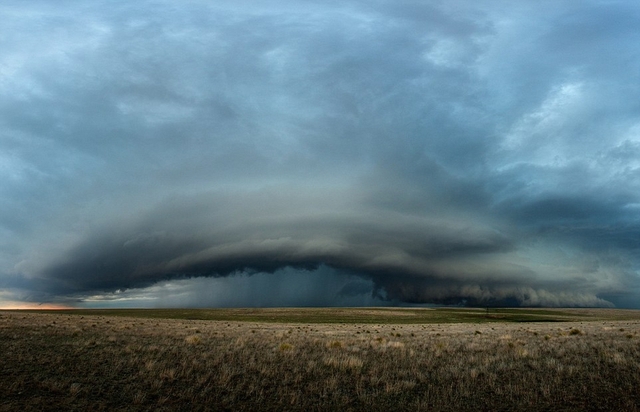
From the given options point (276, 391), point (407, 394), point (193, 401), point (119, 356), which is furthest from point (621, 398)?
point (119, 356)

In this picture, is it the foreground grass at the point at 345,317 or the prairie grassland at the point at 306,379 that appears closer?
the prairie grassland at the point at 306,379

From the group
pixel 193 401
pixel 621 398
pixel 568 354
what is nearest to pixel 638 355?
pixel 568 354

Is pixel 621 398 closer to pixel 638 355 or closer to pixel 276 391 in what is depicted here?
pixel 638 355

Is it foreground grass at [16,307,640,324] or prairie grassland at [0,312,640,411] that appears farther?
foreground grass at [16,307,640,324]

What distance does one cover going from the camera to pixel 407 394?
13727 mm

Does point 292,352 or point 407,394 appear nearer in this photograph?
point 407,394

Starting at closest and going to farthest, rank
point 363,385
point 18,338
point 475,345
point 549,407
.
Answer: point 549,407 < point 363,385 < point 18,338 < point 475,345

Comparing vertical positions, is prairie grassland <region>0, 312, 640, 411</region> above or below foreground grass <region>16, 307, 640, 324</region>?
above

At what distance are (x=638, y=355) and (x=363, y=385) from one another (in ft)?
43.4

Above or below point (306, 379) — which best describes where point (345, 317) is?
below

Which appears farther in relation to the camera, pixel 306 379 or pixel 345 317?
pixel 345 317

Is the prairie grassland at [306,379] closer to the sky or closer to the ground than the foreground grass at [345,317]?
closer to the sky

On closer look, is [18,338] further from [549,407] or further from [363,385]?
[549,407]

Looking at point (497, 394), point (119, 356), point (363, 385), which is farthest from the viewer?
point (119, 356)
